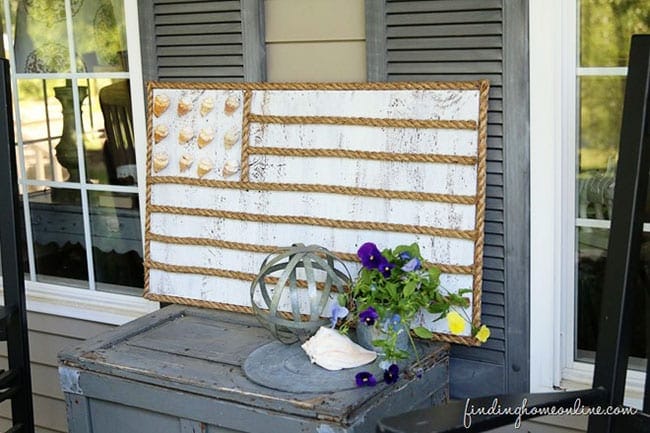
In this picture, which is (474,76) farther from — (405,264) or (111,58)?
(111,58)

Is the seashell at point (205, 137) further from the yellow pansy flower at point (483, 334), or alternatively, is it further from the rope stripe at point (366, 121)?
the yellow pansy flower at point (483, 334)

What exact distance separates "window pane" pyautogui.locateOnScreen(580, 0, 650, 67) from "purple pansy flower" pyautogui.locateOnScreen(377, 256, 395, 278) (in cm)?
66

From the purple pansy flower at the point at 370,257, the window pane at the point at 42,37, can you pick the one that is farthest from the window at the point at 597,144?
the window pane at the point at 42,37

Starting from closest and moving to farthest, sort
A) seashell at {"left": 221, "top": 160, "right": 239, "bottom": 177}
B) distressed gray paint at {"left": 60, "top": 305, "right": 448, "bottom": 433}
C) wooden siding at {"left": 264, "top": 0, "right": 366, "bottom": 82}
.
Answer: distressed gray paint at {"left": 60, "top": 305, "right": 448, "bottom": 433} → wooden siding at {"left": 264, "top": 0, "right": 366, "bottom": 82} → seashell at {"left": 221, "top": 160, "right": 239, "bottom": 177}

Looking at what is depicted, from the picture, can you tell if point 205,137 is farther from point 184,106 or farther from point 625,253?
point 625,253

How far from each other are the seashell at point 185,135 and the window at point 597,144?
41.8 inches

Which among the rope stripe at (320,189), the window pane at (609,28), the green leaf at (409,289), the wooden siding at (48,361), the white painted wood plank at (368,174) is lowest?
the wooden siding at (48,361)

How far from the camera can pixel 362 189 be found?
94.2 inches

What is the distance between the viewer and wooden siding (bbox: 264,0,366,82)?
8.11 ft

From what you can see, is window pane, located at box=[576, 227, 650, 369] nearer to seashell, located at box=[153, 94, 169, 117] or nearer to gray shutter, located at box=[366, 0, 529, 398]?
gray shutter, located at box=[366, 0, 529, 398]

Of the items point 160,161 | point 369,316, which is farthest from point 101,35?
point 369,316

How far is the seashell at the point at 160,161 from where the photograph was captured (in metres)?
2.71

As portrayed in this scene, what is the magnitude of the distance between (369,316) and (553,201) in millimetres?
528

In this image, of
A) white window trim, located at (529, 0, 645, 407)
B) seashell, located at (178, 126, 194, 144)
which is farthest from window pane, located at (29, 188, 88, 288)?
white window trim, located at (529, 0, 645, 407)
